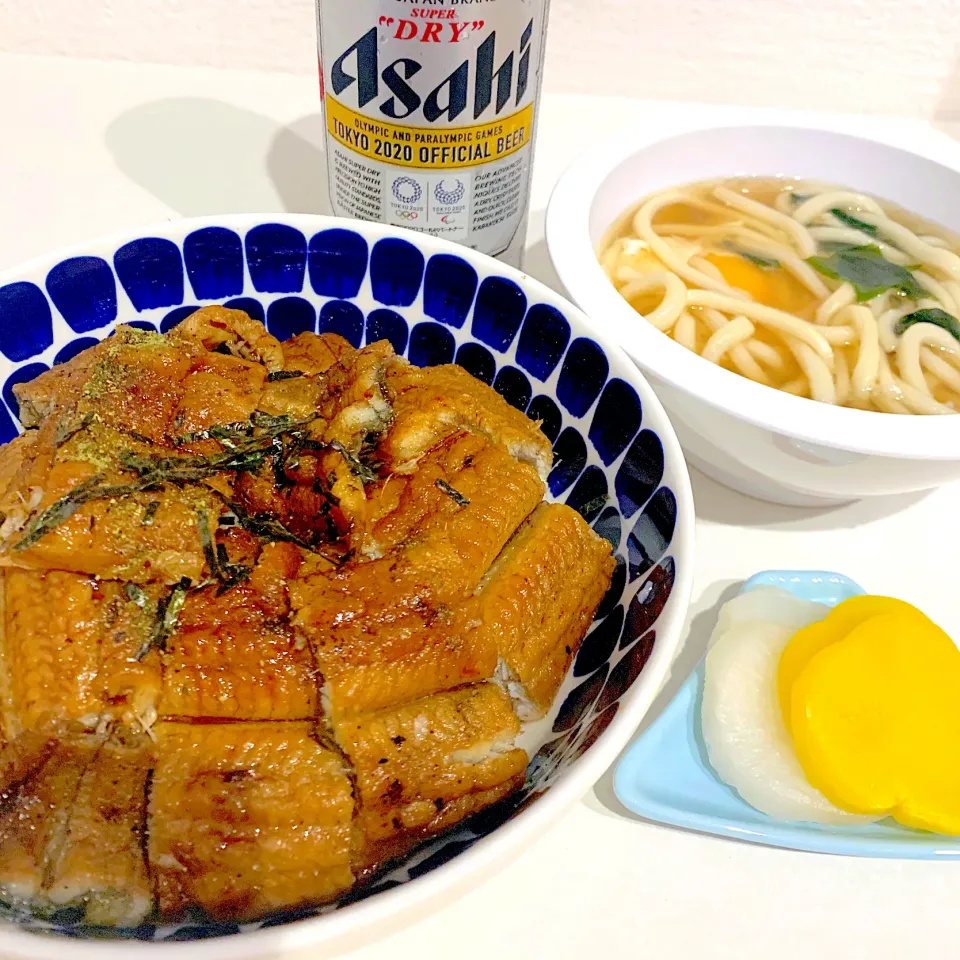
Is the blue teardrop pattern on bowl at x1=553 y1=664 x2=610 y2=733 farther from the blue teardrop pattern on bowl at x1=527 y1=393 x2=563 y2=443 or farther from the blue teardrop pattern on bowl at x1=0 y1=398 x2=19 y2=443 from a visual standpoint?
the blue teardrop pattern on bowl at x1=0 y1=398 x2=19 y2=443

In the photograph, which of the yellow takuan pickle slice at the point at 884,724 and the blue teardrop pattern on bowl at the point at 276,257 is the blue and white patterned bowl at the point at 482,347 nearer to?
the blue teardrop pattern on bowl at the point at 276,257

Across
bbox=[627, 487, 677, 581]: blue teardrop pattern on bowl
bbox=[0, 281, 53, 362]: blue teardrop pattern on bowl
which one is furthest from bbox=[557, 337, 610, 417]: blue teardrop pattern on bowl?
bbox=[0, 281, 53, 362]: blue teardrop pattern on bowl

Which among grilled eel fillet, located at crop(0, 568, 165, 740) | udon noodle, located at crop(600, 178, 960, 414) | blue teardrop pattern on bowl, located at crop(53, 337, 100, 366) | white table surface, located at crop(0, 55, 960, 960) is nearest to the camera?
grilled eel fillet, located at crop(0, 568, 165, 740)

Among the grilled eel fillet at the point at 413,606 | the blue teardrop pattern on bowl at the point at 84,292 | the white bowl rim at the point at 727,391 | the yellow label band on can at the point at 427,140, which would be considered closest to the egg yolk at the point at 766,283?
the white bowl rim at the point at 727,391

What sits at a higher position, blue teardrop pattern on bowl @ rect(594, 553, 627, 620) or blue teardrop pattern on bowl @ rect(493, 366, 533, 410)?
blue teardrop pattern on bowl @ rect(493, 366, 533, 410)

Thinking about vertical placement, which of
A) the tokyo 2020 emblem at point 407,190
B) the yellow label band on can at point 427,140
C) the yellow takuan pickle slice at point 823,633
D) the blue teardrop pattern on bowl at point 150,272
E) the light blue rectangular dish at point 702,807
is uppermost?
→ the yellow label band on can at point 427,140

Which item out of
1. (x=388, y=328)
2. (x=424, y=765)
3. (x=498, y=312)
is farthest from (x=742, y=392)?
(x=424, y=765)

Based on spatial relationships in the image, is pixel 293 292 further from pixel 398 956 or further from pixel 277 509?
pixel 398 956
